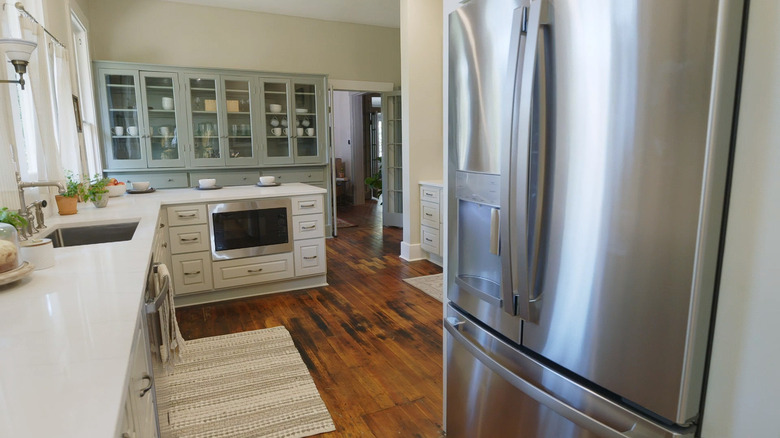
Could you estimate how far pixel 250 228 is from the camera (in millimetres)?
3510

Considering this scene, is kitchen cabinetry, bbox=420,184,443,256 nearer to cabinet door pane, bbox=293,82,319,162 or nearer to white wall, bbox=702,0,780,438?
cabinet door pane, bbox=293,82,319,162

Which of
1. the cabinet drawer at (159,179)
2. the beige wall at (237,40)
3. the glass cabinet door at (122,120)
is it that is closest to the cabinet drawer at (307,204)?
the cabinet drawer at (159,179)

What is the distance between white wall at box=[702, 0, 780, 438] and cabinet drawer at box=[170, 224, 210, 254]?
3.22 meters

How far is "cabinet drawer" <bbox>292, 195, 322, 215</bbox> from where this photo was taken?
3619mm

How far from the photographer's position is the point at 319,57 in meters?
5.94

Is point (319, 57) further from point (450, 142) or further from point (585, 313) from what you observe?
point (585, 313)

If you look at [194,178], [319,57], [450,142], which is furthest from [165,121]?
[450,142]

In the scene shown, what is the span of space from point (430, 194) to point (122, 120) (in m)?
3.36

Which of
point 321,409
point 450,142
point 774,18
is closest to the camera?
point 774,18

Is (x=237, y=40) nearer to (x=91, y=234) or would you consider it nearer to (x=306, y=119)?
(x=306, y=119)

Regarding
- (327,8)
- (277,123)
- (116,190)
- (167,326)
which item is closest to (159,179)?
(277,123)

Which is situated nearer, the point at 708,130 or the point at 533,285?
the point at 708,130

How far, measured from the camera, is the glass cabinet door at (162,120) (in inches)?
190

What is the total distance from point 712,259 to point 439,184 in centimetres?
340
